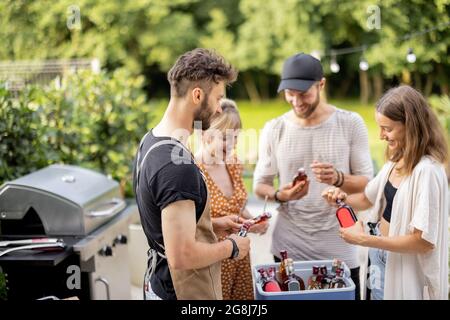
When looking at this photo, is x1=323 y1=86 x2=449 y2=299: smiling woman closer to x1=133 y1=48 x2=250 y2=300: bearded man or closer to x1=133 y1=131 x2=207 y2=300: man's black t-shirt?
x1=133 y1=48 x2=250 y2=300: bearded man

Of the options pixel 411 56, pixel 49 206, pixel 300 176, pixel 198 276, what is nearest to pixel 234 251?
pixel 198 276

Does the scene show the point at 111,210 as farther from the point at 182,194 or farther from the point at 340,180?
the point at 182,194

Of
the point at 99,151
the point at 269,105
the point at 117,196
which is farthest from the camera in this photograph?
the point at 269,105

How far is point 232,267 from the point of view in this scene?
2.04 meters

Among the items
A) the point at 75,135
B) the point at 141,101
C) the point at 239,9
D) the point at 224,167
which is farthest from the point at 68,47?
the point at 224,167

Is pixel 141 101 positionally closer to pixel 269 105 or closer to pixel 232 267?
pixel 232 267

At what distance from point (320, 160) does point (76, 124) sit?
182 cm

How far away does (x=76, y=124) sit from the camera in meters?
3.34

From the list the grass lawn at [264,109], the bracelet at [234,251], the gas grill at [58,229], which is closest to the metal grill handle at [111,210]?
the gas grill at [58,229]

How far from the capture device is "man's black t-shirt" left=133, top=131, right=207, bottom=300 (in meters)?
1.32

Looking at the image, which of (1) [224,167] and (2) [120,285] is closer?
(1) [224,167]

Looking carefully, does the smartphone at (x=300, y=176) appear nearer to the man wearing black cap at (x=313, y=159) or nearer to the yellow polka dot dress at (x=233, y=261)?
the man wearing black cap at (x=313, y=159)

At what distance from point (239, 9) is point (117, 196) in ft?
22.5

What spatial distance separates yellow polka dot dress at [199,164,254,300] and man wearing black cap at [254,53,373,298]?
153mm
